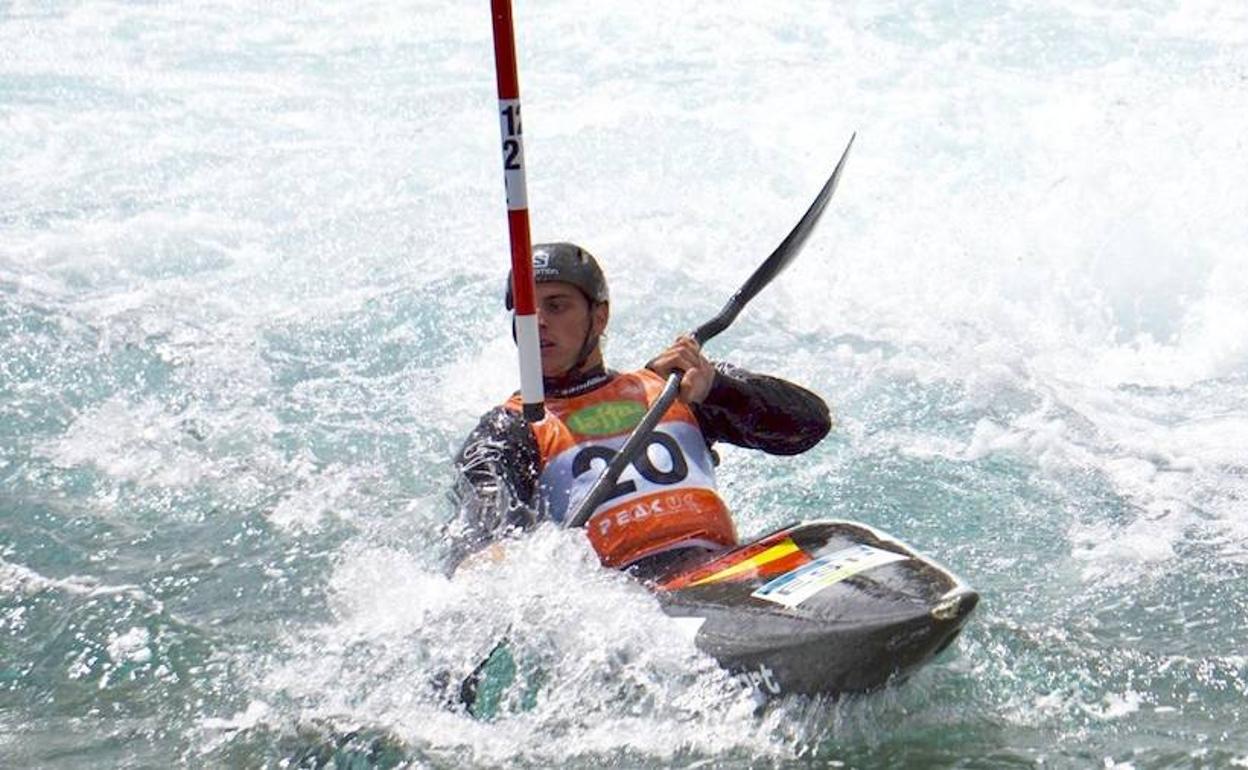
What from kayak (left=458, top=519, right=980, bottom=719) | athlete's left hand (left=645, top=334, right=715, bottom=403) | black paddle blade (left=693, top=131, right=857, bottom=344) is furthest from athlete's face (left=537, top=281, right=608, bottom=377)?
kayak (left=458, top=519, right=980, bottom=719)

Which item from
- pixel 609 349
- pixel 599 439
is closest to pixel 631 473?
pixel 599 439

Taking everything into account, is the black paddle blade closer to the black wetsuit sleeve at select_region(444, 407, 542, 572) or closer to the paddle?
the paddle

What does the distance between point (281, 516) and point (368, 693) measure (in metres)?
1.67

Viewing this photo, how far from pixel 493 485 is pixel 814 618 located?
3.21 feet

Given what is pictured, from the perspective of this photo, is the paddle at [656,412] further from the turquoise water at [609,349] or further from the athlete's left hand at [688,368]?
the turquoise water at [609,349]

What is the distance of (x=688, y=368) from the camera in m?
4.47

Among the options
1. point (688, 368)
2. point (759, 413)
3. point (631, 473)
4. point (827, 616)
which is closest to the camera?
point (827, 616)

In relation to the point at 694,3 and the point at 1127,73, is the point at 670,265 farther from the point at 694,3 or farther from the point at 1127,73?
the point at 694,3

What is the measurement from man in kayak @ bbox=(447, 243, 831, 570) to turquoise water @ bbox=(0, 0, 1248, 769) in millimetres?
204

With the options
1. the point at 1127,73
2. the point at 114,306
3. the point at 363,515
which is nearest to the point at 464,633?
the point at 363,515

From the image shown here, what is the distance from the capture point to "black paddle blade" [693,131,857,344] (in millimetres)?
4789

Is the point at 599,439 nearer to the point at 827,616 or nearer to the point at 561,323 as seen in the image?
the point at 561,323

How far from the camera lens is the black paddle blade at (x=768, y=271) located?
4.79 metres

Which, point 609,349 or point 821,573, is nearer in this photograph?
point 821,573
